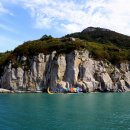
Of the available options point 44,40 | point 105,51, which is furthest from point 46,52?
point 105,51

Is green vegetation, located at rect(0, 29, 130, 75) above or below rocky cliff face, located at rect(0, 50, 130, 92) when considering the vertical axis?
above

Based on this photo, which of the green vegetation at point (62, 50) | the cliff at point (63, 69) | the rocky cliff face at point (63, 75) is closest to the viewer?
the rocky cliff face at point (63, 75)

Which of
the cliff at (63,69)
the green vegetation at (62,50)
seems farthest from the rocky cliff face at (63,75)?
the green vegetation at (62,50)

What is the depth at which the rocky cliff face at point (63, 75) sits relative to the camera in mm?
135750

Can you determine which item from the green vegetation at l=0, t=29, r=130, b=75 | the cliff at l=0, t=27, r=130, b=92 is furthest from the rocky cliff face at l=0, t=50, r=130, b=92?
the green vegetation at l=0, t=29, r=130, b=75

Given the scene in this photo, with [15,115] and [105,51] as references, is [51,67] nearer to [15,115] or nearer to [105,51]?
[105,51]

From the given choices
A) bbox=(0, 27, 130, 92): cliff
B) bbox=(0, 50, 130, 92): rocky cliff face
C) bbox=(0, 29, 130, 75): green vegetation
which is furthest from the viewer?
bbox=(0, 29, 130, 75): green vegetation

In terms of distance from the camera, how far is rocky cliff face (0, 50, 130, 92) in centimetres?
13575

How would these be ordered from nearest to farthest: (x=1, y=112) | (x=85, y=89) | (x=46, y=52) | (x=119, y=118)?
(x=119, y=118) → (x=1, y=112) → (x=85, y=89) → (x=46, y=52)

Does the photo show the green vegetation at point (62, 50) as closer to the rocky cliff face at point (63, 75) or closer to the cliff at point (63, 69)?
the cliff at point (63, 69)

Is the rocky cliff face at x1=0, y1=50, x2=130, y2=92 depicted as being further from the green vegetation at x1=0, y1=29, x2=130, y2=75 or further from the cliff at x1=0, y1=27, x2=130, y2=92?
the green vegetation at x1=0, y1=29, x2=130, y2=75

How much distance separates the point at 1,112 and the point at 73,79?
74518 millimetres

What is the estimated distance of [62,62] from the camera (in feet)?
457

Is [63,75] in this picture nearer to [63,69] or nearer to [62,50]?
[63,69]
